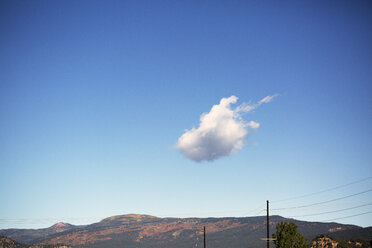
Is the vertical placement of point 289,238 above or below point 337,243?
above

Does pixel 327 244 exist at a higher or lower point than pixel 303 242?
lower

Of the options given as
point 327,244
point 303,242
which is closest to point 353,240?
point 327,244

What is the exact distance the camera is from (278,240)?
66125mm

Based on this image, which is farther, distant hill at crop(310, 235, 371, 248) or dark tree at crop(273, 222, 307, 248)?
distant hill at crop(310, 235, 371, 248)

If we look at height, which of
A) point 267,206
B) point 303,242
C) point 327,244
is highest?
point 267,206

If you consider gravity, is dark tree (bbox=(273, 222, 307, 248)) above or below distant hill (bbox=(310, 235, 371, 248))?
above

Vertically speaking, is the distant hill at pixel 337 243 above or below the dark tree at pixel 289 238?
below

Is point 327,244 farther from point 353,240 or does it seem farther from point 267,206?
point 267,206

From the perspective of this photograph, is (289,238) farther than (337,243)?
No

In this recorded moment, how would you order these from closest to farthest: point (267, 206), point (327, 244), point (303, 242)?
point (267, 206)
point (303, 242)
point (327, 244)

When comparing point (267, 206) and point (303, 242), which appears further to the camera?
point (303, 242)

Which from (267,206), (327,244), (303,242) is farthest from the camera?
(327,244)

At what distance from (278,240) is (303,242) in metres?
4.45

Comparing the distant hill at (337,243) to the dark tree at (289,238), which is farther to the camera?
the distant hill at (337,243)
